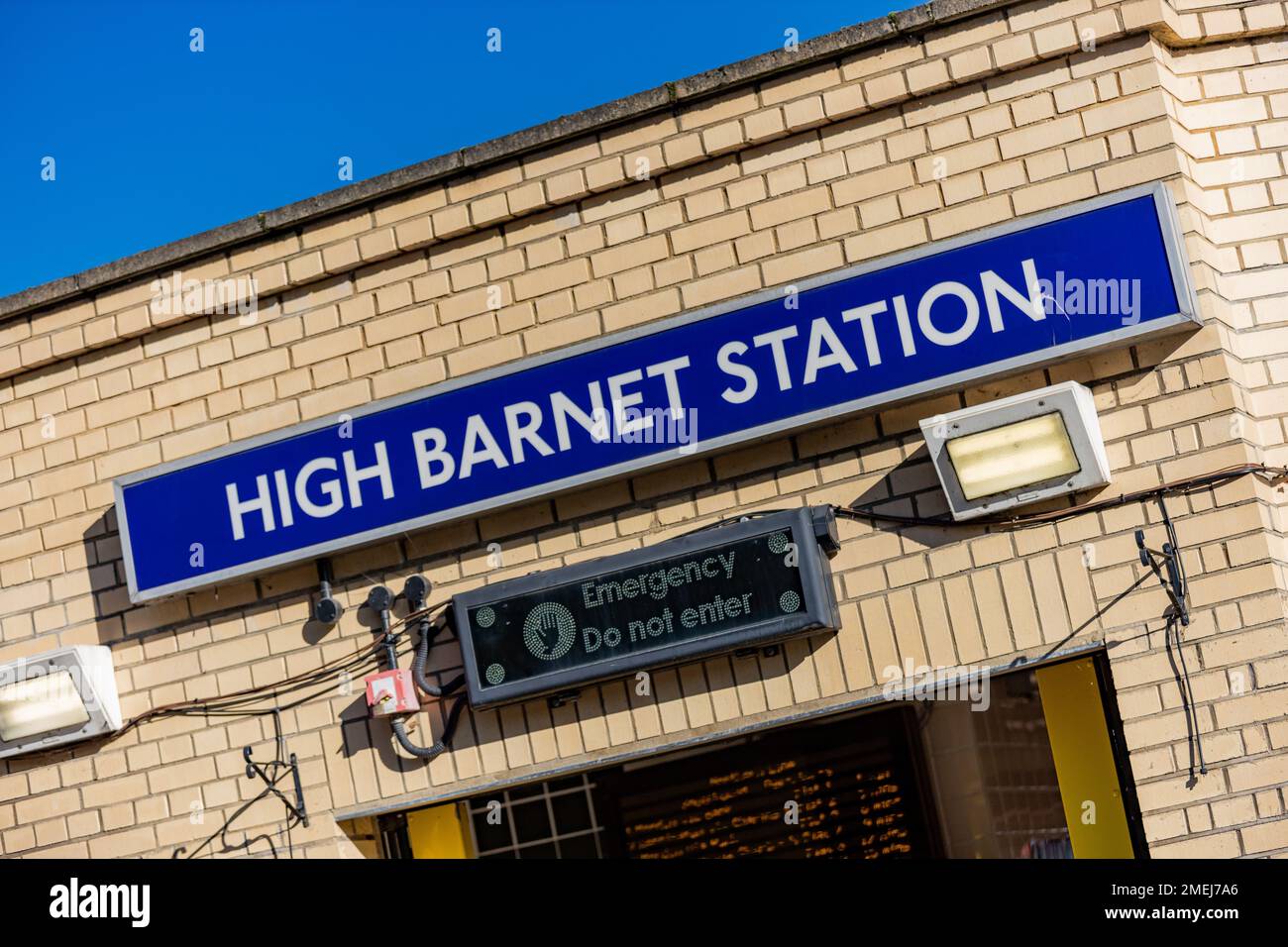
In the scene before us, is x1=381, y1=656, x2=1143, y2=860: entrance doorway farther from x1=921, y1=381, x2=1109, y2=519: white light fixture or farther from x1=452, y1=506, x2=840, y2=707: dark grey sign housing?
x1=921, y1=381, x2=1109, y2=519: white light fixture

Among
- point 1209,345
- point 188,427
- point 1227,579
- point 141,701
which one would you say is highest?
point 188,427

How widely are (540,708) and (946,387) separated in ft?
7.62

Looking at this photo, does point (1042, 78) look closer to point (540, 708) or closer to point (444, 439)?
point (444, 439)

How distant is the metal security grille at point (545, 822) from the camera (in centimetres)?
919

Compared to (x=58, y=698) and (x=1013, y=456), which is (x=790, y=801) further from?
(x=58, y=698)

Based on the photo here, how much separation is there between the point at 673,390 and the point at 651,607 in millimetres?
969

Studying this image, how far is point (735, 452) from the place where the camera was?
6.49 m

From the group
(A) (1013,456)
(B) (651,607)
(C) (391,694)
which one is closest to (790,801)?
(B) (651,607)

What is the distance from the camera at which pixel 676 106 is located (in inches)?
262

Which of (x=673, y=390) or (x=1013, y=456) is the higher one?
(x=673, y=390)

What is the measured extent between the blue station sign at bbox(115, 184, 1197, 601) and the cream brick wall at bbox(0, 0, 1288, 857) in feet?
0.60

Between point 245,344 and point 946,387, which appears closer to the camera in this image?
point 946,387
